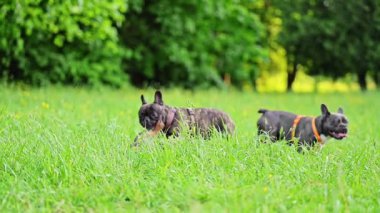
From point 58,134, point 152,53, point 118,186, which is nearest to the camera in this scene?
point 118,186

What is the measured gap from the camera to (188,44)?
25.9 metres

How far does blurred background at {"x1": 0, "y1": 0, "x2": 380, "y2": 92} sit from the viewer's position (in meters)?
21.3

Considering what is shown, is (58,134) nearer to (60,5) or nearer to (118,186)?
(118,186)

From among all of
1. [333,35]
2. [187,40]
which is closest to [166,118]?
[187,40]

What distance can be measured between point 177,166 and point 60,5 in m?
10.1

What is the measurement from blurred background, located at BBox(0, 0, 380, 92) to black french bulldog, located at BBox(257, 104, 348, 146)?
8.44 m

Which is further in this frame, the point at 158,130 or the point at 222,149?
the point at 158,130

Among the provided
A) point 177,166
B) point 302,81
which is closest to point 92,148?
point 177,166

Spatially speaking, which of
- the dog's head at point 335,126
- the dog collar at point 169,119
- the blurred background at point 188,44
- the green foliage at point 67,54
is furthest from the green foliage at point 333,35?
the dog collar at point 169,119

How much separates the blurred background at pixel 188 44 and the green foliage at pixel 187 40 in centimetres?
4

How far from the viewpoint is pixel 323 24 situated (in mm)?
28531

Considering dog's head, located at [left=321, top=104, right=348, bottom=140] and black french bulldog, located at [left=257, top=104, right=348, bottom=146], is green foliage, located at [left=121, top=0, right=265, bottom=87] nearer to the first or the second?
black french bulldog, located at [left=257, top=104, right=348, bottom=146]

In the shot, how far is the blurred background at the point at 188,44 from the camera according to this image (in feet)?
69.8

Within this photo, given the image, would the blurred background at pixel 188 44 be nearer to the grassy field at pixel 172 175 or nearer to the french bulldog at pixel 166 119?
the french bulldog at pixel 166 119
